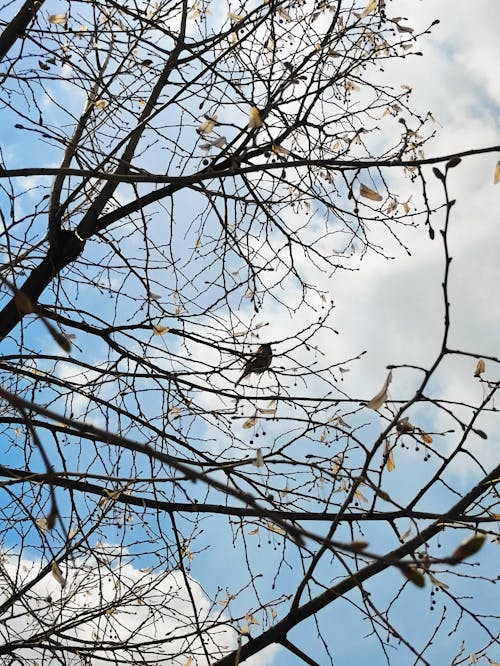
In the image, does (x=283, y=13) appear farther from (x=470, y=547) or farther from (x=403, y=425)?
(x=470, y=547)

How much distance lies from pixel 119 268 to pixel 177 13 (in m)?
1.30

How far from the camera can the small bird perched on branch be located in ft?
11.4

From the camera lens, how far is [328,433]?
3.24 meters

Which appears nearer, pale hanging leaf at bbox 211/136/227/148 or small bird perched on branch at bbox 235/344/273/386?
pale hanging leaf at bbox 211/136/227/148

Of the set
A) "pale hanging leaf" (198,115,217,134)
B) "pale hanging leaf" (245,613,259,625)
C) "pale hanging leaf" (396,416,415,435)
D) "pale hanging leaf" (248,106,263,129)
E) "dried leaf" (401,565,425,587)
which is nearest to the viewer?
"dried leaf" (401,565,425,587)

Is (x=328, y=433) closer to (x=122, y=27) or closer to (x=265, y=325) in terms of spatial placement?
(x=265, y=325)

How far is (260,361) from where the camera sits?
351 cm

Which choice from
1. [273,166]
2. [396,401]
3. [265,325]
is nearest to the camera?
[273,166]

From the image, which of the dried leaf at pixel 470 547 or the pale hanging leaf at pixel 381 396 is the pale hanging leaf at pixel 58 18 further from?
the dried leaf at pixel 470 547

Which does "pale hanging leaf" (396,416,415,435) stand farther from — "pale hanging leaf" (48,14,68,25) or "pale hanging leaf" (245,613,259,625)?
"pale hanging leaf" (48,14,68,25)

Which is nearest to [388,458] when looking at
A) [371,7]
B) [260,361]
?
[260,361]

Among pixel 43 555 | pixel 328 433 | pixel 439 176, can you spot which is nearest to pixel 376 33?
pixel 328 433

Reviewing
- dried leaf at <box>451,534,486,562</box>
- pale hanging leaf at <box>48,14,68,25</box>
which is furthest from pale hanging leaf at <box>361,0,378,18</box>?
dried leaf at <box>451,534,486,562</box>

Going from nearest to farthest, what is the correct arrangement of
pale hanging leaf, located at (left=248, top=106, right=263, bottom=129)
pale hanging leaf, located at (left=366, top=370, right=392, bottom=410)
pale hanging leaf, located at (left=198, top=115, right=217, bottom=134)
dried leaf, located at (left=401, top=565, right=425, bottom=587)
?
dried leaf, located at (left=401, top=565, right=425, bottom=587) < pale hanging leaf, located at (left=366, top=370, right=392, bottom=410) < pale hanging leaf, located at (left=248, top=106, right=263, bottom=129) < pale hanging leaf, located at (left=198, top=115, right=217, bottom=134)
